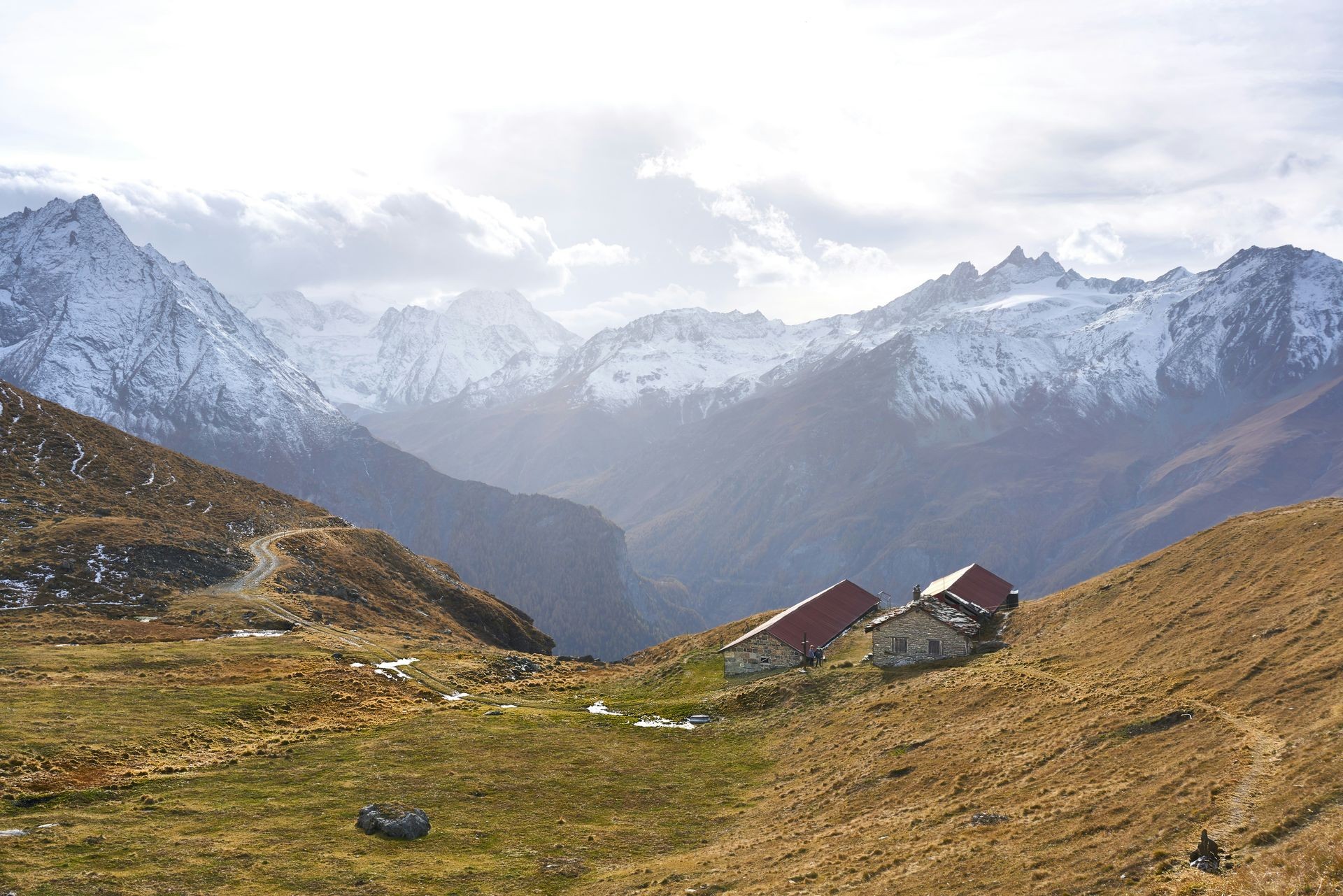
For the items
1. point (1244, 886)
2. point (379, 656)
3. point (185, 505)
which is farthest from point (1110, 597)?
point (185, 505)

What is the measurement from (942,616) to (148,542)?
95.1m

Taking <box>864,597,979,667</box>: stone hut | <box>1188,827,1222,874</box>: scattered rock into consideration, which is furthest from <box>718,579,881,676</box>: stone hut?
<box>1188,827,1222,874</box>: scattered rock

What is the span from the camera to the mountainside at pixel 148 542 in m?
Result: 92.4

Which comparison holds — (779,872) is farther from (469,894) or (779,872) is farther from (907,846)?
(469,894)

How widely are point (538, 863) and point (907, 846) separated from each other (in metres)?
15.4

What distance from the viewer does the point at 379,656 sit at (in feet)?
273

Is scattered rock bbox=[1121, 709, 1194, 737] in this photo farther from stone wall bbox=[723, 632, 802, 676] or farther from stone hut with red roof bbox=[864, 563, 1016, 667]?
stone wall bbox=[723, 632, 802, 676]

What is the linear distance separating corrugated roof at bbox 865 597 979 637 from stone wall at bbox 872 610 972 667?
242 mm

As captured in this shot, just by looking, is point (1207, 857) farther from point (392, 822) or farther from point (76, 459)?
point (76, 459)

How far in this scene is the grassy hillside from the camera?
95.8ft

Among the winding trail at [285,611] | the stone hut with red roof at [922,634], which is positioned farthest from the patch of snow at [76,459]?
the stone hut with red roof at [922,634]

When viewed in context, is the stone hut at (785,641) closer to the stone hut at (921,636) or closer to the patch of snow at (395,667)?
the stone hut at (921,636)

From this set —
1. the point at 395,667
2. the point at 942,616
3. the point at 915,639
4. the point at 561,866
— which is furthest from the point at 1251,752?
the point at 395,667

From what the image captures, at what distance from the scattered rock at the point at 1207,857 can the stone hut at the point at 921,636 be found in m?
41.3
